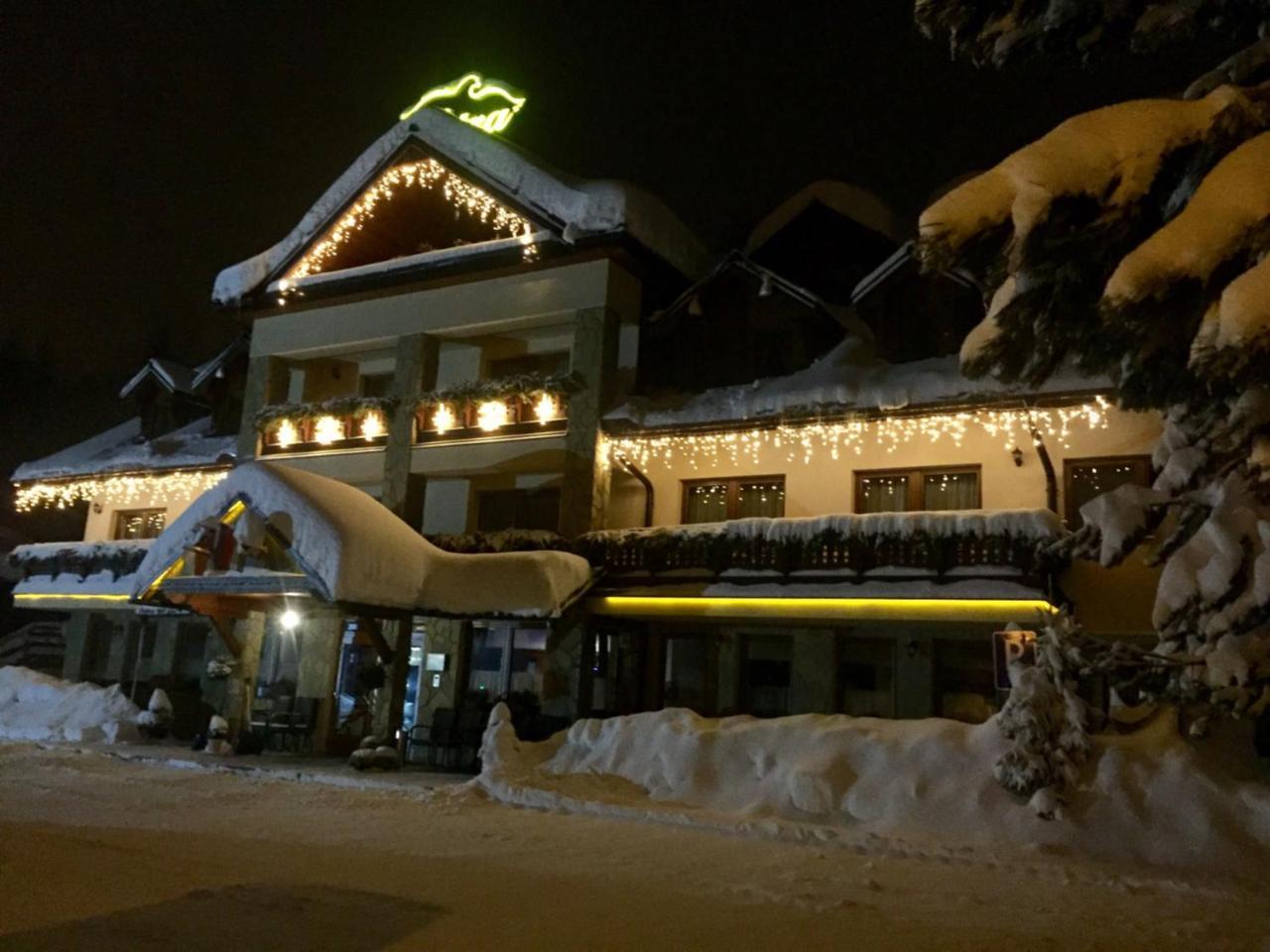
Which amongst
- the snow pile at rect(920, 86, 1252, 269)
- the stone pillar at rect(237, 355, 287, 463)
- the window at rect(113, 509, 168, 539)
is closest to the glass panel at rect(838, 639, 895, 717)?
the snow pile at rect(920, 86, 1252, 269)

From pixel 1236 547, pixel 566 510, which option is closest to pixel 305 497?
pixel 566 510

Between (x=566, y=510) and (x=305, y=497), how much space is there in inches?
214

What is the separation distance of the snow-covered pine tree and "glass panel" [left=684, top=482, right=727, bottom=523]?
38.1 feet

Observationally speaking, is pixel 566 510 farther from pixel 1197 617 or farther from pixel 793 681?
pixel 1197 617

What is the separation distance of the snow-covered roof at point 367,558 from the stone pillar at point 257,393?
694 cm

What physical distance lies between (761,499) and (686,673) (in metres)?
3.73

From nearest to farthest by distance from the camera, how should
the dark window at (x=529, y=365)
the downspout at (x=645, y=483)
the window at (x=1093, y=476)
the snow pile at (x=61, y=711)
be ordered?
the window at (x=1093, y=476) → the snow pile at (x=61, y=711) → the downspout at (x=645, y=483) → the dark window at (x=529, y=365)

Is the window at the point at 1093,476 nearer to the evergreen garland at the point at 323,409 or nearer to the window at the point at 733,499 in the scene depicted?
the window at the point at 733,499

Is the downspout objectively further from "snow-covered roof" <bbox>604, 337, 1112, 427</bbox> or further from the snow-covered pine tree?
the snow-covered pine tree

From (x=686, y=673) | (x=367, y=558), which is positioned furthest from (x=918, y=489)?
(x=367, y=558)

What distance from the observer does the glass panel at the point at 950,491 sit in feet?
59.5

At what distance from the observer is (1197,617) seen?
9398 mm

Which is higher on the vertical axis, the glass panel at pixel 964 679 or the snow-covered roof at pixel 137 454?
the snow-covered roof at pixel 137 454

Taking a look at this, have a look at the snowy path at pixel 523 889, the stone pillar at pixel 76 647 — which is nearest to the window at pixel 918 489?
the snowy path at pixel 523 889
